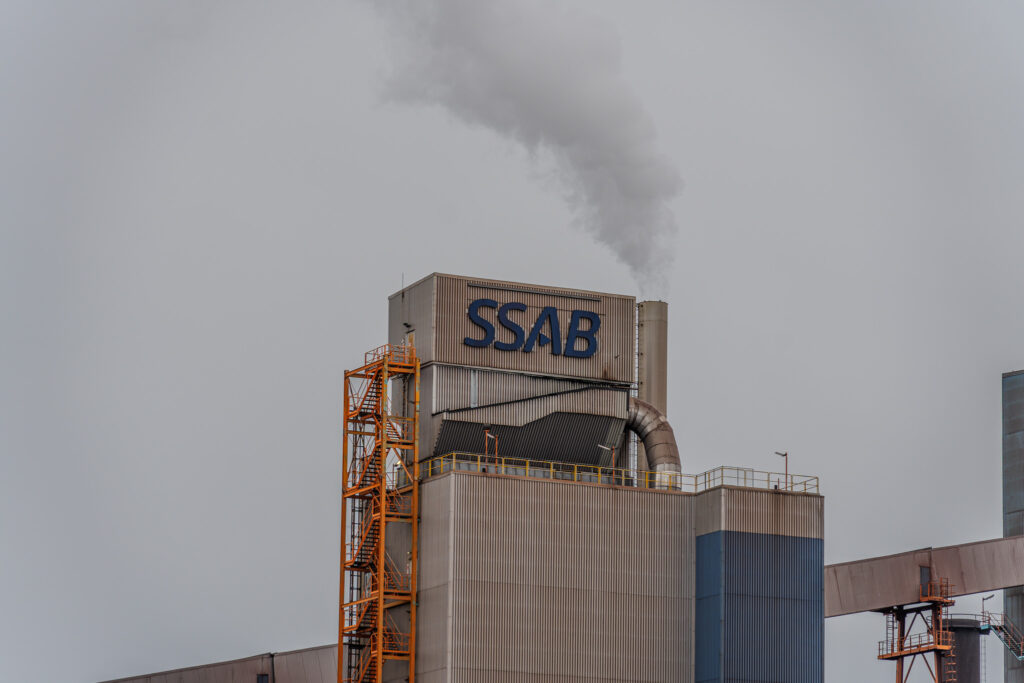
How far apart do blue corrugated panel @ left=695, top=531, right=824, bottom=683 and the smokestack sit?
870 cm

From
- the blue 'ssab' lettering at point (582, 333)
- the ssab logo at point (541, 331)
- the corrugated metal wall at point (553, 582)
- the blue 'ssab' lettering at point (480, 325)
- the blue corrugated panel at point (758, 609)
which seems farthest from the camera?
the blue 'ssab' lettering at point (582, 333)

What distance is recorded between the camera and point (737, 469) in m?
81.5

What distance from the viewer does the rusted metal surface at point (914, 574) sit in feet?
293

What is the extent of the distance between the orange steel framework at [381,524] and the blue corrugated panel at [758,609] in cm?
1111

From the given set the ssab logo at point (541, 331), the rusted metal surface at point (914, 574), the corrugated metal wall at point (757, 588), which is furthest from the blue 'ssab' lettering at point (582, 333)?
the rusted metal surface at point (914, 574)

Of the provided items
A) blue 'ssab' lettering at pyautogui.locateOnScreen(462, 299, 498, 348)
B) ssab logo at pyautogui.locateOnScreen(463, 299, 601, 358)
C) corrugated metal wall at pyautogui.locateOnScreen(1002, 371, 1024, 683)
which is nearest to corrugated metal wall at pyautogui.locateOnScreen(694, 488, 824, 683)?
ssab logo at pyautogui.locateOnScreen(463, 299, 601, 358)

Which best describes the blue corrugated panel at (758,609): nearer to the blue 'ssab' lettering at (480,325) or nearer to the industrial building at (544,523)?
the industrial building at (544,523)

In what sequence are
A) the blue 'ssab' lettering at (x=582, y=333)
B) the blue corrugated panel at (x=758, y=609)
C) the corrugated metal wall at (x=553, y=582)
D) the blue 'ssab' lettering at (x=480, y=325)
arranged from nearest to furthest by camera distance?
the corrugated metal wall at (x=553, y=582) < the blue corrugated panel at (x=758, y=609) < the blue 'ssab' lettering at (x=480, y=325) < the blue 'ssab' lettering at (x=582, y=333)

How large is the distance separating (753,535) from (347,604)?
15.8 meters

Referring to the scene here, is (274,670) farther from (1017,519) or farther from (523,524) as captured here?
(1017,519)

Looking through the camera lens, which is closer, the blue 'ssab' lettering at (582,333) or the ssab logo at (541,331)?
the ssab logo at (541,331)

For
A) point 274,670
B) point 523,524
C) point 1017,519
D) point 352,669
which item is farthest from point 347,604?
point 1017,519

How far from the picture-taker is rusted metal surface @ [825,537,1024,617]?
293 ft

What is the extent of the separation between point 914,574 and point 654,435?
14991mm
